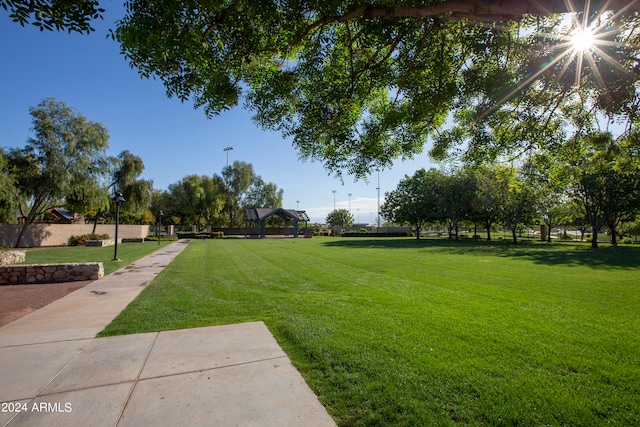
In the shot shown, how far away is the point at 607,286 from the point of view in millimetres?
8180

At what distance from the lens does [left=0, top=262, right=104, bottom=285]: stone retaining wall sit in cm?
925

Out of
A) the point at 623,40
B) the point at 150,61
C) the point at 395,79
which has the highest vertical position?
the point at 623,40

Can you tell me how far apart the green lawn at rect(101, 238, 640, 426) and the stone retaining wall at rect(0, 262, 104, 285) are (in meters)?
2.81

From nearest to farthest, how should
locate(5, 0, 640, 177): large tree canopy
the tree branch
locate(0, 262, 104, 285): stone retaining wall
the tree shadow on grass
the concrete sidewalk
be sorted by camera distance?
the tree branch
the concrete sidewalk
locate(5, 0, 640, 177): large tree canopy
locate(0, 262, 104, 285): stone retaining wall
the tree shadow on grass

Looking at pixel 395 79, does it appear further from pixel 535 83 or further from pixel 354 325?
pixel 354 325

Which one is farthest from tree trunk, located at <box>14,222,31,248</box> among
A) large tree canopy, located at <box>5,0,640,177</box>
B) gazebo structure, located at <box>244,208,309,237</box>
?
large tree canopy, located at <box>5,0,640,177</box>

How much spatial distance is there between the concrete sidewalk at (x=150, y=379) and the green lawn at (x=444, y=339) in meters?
0.31

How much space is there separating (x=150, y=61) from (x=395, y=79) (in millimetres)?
3647

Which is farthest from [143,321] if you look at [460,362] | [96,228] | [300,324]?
[96,228]

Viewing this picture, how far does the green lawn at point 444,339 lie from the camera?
2750mm

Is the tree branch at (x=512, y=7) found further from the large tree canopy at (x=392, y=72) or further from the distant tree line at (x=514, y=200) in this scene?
the distant tree line at (x=514, y=200)

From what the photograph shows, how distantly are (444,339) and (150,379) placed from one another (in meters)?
3.67

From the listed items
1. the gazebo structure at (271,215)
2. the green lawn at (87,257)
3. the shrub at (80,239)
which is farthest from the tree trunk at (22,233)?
the gazebo structure at (271,215)

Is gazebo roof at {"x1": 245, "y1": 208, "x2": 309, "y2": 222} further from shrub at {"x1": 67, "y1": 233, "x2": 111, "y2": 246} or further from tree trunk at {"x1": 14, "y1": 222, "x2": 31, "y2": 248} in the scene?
tree trunk at {"x1": 14, "y1": 222, "x2": 31, "y2": 248}
